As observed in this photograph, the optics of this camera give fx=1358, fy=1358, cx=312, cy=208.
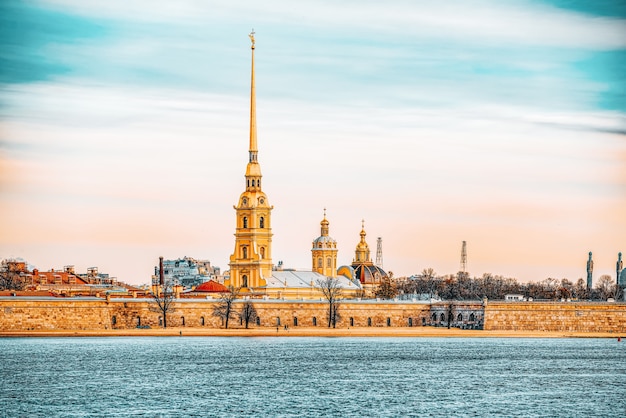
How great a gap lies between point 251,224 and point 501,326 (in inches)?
1355

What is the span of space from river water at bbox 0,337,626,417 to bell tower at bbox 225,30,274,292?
110ft

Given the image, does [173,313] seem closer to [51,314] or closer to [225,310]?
[225,310]

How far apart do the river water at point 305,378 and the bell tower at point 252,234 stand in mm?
33402

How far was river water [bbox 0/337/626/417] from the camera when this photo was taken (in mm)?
69125

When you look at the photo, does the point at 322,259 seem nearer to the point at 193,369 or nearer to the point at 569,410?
the point at 193,369

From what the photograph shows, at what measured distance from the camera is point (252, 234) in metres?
157

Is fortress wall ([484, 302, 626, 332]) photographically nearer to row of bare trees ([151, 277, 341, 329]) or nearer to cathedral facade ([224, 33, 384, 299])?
row of bare trees ([151, 277, 341, 329])

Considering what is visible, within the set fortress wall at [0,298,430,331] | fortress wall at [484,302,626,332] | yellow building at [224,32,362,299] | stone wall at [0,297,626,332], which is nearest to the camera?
fortress wall at [0,298,430,331]

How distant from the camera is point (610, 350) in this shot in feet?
380

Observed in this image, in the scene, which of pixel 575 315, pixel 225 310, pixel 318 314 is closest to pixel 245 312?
pixel 225 310

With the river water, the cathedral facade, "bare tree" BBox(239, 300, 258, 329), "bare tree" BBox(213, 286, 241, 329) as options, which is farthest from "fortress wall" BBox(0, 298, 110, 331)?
the cathedral facade

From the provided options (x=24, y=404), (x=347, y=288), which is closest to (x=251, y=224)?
(x=347, y=288)

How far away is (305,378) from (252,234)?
7276 cm

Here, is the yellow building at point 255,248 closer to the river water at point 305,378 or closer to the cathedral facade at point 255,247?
the cathedral facade at point 255,247
